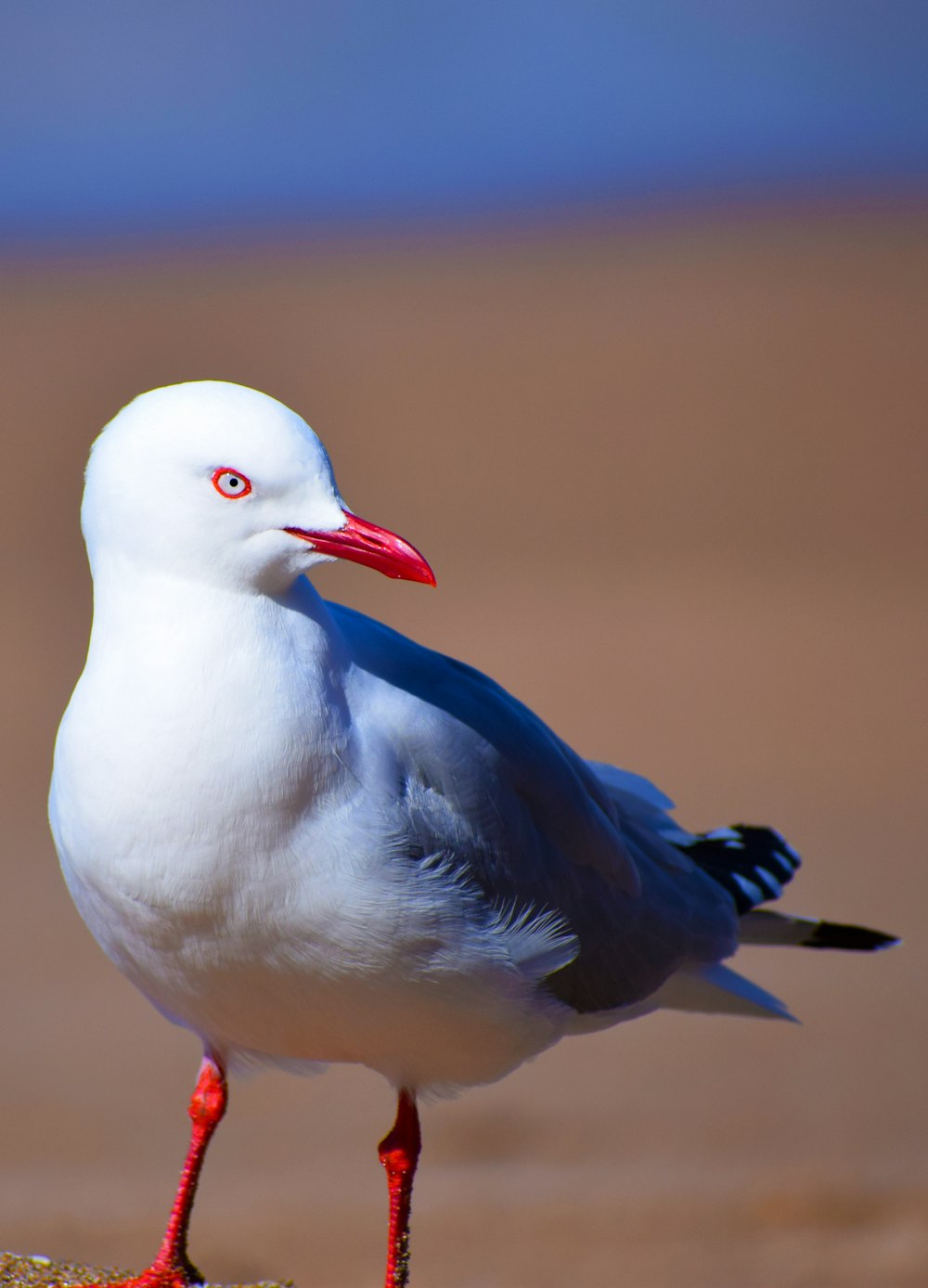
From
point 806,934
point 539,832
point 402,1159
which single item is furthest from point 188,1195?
point 806,934

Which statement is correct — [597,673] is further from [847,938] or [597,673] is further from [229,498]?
[229,498]

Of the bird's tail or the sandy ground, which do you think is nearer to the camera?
the bird's tail

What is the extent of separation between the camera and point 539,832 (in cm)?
436

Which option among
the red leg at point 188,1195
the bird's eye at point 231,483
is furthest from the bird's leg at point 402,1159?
the bird's eye at point 231,483

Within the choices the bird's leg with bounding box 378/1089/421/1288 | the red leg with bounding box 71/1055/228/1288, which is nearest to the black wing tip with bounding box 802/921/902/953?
the bird's leg with bounding box 378/1089/421/1288

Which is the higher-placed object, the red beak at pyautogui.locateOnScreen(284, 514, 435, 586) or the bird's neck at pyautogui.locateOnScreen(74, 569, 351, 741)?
A: the red beak at pyautogui.locateOnScreen(284, 514, 435, 586)

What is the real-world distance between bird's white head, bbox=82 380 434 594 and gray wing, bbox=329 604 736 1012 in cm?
47

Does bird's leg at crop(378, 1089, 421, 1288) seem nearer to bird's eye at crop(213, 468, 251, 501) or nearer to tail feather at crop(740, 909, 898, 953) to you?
tail feather at crop(740, 909, 898, 953)

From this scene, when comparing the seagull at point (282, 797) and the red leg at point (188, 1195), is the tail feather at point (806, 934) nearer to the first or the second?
the seagull at point (282, 797)

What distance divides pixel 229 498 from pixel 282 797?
2.01 feet

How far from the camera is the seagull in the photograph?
3.54 metres

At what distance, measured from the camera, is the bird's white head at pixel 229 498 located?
11.5 ft

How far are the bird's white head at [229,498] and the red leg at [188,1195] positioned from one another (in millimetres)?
1450

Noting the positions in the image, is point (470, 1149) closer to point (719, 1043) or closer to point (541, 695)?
point (719, 1043)
